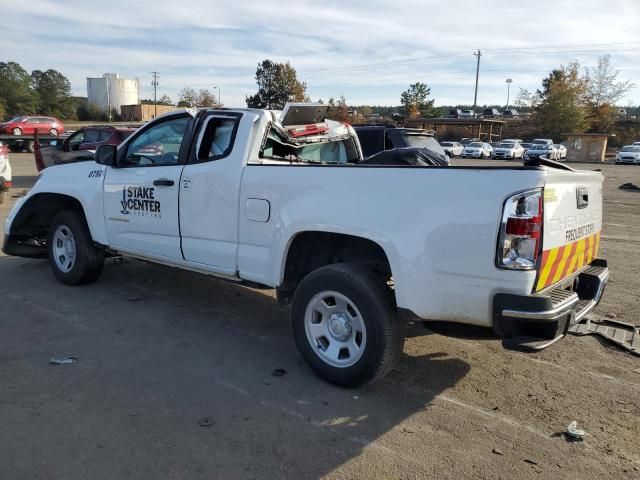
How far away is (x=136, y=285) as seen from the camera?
19.9ft

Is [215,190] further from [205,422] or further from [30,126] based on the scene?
[30,126]

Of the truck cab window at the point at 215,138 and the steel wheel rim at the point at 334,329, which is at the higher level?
the truck cab window at the point at 215,138

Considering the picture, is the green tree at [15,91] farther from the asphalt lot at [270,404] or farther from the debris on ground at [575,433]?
the debris on ground at [575,433]

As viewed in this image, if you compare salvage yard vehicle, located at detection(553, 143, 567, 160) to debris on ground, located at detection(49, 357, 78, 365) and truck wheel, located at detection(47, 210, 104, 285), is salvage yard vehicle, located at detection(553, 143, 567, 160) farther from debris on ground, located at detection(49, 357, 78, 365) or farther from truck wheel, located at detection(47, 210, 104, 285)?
debris on ground, located at detection(49, 357, 78, 365)

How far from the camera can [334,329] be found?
12.4 ft

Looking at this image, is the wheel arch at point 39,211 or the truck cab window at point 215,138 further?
the wheel arch at point 39,211

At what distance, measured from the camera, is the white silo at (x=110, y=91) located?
297 ft

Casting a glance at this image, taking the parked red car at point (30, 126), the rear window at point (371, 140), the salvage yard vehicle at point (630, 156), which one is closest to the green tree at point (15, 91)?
the parked red car at point (30, 126)

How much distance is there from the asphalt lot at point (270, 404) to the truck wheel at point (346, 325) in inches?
7.8

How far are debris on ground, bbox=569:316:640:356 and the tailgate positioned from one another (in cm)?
101

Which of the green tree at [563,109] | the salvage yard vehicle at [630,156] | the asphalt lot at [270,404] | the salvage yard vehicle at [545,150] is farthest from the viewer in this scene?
the green tree at [563,109]

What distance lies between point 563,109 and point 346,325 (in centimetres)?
6960

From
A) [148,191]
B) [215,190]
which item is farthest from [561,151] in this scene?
[215,190]

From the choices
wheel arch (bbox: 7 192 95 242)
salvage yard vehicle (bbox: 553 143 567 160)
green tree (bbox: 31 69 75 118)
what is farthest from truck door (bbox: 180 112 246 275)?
green tree (bbox: 31 69 75 118)
